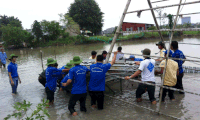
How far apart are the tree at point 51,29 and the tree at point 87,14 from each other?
5.58 metres

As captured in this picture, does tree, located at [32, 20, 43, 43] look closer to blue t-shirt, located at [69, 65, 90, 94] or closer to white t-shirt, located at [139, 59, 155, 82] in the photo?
blue t-shirt, located at [69, 65, 90, 94]

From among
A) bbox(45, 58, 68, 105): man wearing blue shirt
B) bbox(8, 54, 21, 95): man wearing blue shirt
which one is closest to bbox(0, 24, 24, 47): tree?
bbox(8, 54, 21, 95): man wearing blue shirt

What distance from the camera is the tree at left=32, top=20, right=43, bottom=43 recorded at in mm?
35037

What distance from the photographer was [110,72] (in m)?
5.07

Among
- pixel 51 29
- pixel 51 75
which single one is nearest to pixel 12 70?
pixel 51 75

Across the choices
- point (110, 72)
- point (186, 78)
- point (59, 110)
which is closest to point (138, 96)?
point (110, 72)

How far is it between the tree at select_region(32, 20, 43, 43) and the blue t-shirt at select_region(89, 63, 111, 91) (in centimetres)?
3433

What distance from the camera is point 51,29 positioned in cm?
3662

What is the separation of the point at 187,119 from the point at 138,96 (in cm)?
133

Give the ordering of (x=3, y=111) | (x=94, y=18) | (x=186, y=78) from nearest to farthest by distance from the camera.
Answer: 1. (x=3, y=111)
2. (x=186, y=78)
3. (x=94, y=18)

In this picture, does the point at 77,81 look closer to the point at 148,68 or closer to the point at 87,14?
the point at 148,68

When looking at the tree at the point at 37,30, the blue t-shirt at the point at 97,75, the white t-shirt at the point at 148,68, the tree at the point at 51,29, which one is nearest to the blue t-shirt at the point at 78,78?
the blue t-shirt at the point at 97,75

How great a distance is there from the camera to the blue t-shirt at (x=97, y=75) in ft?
13.5

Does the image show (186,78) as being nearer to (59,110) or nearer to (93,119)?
(93,119)
